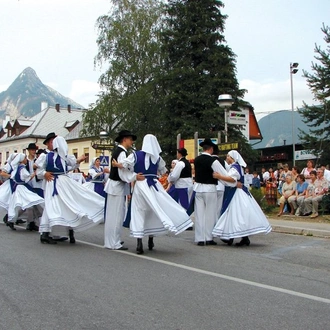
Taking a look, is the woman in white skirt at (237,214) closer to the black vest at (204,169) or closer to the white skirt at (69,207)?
the black vest at (204,169)

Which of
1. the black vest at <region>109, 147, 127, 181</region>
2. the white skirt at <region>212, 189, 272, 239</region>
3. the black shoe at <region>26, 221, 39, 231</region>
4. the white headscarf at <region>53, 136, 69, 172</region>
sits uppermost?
the white headscarf at <region>53, 136, 69, 172</region>

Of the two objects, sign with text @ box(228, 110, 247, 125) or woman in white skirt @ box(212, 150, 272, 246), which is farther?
sign with text @ box(228, 110, 247, 125)

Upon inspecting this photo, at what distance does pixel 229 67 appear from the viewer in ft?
120

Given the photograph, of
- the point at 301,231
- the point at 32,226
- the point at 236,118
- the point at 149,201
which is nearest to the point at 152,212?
the point at 149,201

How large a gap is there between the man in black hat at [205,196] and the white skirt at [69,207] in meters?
1.92

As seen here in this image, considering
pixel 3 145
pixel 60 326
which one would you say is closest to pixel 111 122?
pixel 60 326

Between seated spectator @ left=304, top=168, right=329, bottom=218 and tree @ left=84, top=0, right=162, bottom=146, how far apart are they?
968 inches

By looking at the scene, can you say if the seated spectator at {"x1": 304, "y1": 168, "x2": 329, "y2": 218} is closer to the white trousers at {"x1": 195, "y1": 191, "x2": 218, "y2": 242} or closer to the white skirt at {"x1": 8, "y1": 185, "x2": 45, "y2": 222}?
the white trousers at {"x1": 195, "y1": 191, "x2": 218, "y2": 242}

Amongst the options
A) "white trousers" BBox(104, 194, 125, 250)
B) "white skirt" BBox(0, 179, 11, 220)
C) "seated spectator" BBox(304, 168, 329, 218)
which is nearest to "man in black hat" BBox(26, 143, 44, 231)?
"white skirt" BBox(0, 179, 11, 220)

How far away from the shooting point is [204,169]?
1010 centimetres

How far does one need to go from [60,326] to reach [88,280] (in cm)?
184

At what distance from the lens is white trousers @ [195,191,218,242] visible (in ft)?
33.3

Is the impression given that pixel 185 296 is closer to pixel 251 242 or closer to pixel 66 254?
pixel 66 254

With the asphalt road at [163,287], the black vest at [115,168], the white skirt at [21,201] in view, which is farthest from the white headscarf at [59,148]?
the white skirt at [21,201]
